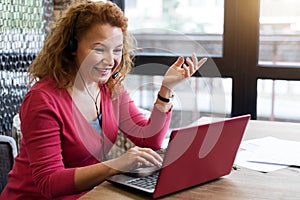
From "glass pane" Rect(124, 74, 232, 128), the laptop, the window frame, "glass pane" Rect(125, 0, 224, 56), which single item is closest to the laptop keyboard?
the laptop

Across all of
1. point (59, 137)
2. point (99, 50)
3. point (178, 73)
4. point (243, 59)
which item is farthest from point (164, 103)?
point (243, 59)

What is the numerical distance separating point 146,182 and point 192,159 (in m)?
0.15

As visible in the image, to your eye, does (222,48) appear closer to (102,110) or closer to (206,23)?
(206,23)

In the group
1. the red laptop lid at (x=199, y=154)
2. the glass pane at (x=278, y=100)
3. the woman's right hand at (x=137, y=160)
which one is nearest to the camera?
the red laptop lid at (x=199, y=154)

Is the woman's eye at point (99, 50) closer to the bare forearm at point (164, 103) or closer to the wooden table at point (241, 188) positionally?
the bare forearm at point (164, 103)

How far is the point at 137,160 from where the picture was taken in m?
1.22

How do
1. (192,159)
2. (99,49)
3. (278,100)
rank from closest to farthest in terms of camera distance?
(192,159) < (99,49) < (278,100)

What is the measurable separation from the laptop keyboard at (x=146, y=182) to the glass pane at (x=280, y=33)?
1.74 m

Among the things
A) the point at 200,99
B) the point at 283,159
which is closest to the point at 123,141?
the point at 283,159

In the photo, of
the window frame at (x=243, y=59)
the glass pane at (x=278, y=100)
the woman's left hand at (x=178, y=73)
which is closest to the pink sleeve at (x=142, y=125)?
the woman's left hand at (x=178, y=73)

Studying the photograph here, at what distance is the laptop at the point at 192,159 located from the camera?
3.59ft

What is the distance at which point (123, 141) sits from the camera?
6.54 ft

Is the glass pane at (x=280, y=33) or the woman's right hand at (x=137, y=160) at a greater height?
the glass pane at (x=280, y=33)

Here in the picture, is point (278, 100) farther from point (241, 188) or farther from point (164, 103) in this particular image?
point (241, 188)
